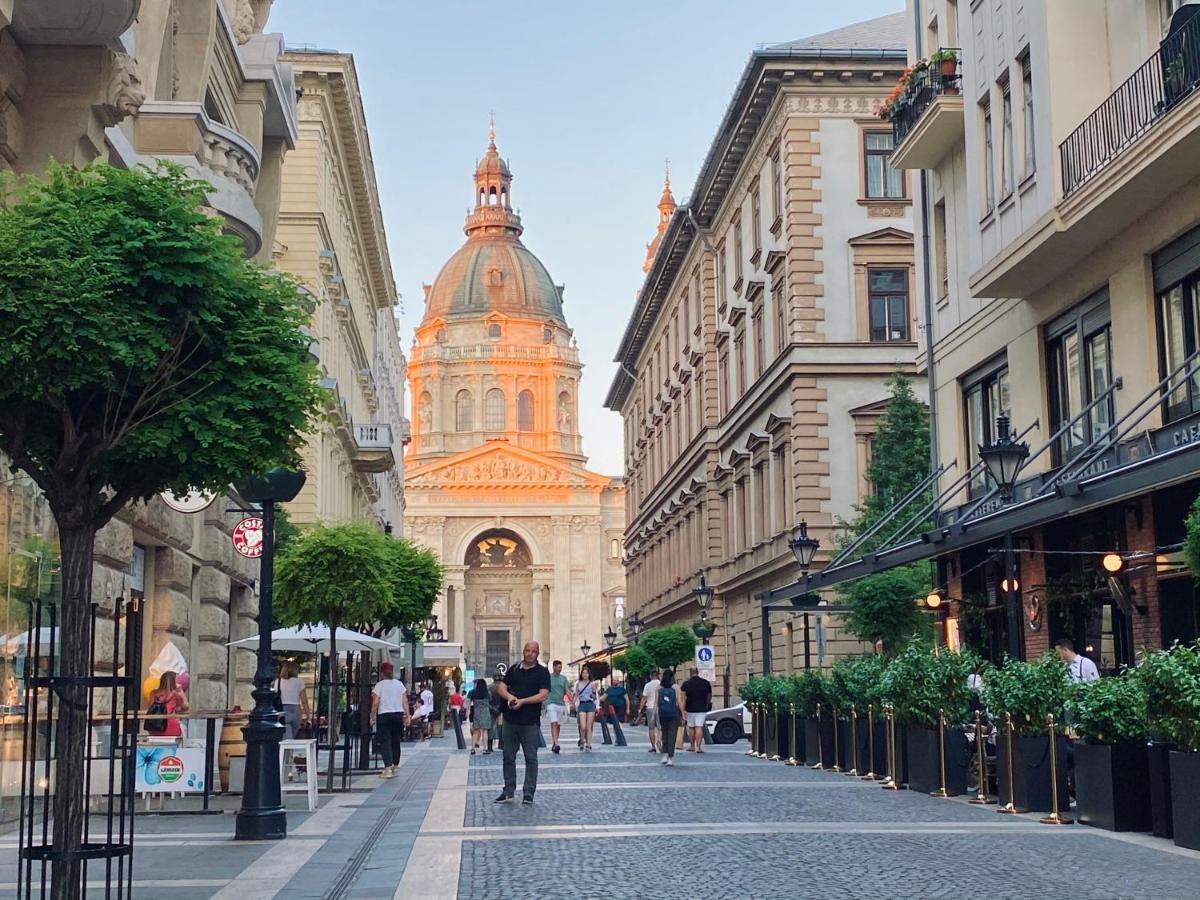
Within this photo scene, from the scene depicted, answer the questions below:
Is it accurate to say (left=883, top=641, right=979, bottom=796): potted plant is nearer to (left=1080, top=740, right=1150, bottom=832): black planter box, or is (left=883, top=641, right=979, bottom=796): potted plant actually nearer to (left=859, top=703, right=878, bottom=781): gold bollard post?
(left=859, top=703, right=878, bottom=781): gold bollard post

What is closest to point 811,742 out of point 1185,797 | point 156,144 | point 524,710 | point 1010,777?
point 524,710

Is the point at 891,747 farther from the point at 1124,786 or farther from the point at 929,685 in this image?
the point at 1124,786

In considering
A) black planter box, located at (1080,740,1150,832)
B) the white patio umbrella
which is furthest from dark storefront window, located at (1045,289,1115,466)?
the white patio umbrella

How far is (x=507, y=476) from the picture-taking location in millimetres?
126625

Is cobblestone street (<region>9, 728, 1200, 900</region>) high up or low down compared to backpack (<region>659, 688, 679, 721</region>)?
down

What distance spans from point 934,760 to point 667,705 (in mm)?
9277

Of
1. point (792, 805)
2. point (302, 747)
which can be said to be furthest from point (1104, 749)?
point (302, 747)

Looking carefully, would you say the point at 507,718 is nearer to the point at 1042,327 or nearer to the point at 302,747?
the point at 302,747

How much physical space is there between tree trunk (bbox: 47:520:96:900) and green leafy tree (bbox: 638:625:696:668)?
46143 millimetres

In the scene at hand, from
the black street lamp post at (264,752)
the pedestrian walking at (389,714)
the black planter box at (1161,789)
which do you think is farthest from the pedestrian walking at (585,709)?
the black planter box at (1161,789)

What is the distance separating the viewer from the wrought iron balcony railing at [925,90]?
26297 mm

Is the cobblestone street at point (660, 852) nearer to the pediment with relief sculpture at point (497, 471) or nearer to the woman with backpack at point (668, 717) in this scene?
the woman with backpack at point (668, 717)

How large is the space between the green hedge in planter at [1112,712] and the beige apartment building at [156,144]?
8.12m

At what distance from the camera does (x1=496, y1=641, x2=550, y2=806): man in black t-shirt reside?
17.2m
